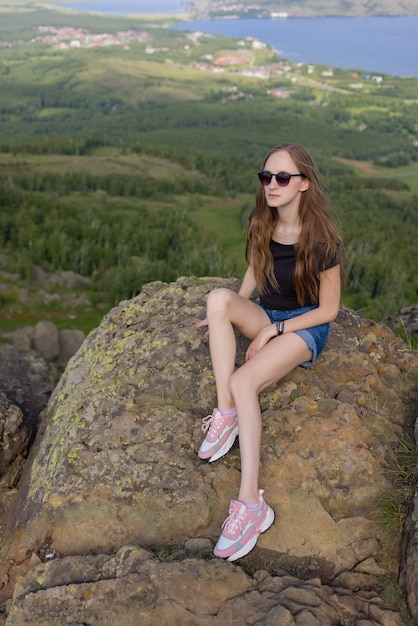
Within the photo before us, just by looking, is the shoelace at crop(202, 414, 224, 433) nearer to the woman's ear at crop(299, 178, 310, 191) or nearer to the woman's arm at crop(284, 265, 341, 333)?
the woman's arm at crop(284, 265, 341, 333)

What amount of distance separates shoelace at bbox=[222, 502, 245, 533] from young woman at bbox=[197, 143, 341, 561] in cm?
2

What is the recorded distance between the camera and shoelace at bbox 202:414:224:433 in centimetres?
569

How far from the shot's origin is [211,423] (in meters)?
5.80

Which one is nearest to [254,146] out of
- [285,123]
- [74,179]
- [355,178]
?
[285,123]

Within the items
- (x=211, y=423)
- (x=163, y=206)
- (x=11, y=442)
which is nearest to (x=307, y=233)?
(x=211, y=423)

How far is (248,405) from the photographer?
5.46m

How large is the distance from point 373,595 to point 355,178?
135 meters

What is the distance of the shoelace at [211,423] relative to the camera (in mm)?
5688

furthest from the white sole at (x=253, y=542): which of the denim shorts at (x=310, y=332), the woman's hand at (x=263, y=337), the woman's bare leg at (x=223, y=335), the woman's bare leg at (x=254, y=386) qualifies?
the denim shorts at (x=310, y=332)

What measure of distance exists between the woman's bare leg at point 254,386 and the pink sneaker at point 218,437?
0.34m

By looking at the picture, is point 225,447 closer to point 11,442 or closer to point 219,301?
point 219,301

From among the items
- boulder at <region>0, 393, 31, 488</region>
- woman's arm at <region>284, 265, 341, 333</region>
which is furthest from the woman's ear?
boulder at <region>0, 393, 31, 488</region>

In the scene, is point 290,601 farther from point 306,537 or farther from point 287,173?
point 287,173

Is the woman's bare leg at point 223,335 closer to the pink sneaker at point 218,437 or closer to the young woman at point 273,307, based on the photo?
the young woman at point 273,307
